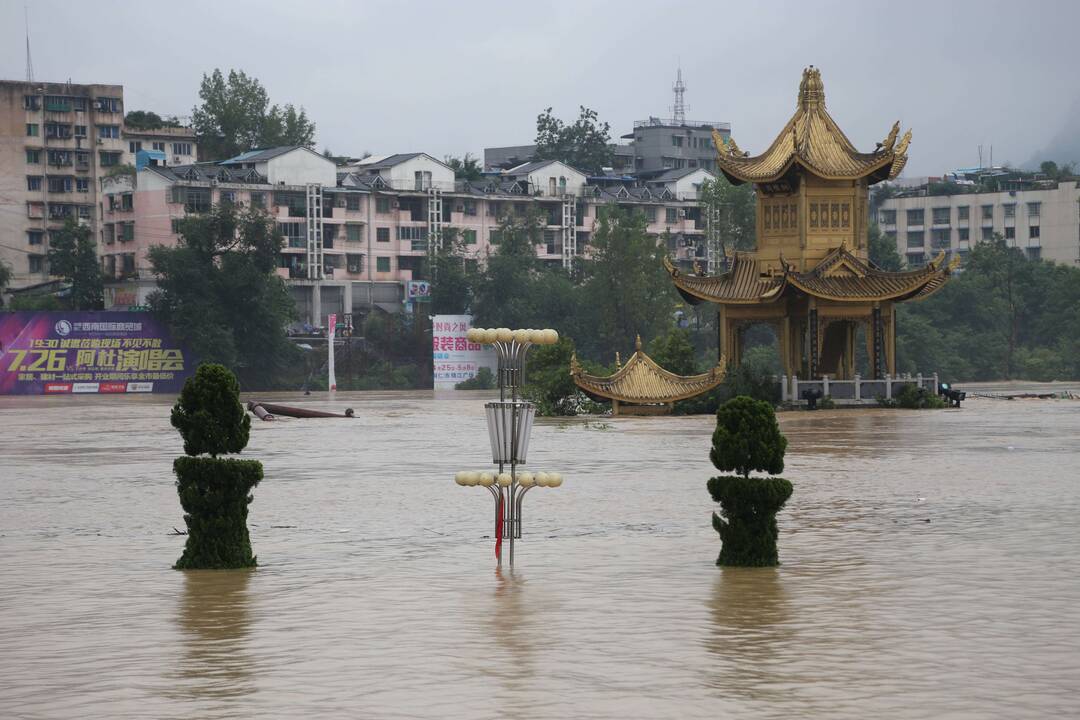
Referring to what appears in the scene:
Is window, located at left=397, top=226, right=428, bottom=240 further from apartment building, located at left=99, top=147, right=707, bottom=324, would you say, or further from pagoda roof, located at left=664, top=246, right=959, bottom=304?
pagoda roof, located at left=664, top=246, right=959, bottom=304

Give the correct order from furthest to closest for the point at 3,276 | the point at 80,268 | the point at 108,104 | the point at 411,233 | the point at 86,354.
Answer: the point at 108,104
the point at 411,233
the point at 3,276
the point at 80,268
the point at 86,354

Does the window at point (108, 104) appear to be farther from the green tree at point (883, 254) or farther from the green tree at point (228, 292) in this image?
the green tree at point (883, 254)

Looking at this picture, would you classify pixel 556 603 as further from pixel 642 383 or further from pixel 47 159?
pixel 47 159

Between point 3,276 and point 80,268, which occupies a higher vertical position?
point 80,268

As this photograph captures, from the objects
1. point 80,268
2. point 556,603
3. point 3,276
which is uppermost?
point 80,268

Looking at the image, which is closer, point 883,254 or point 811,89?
point 811,89

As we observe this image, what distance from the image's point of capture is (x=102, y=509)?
21.6 meters

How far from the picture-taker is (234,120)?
10481 centimetres

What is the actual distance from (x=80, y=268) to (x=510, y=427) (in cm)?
7394

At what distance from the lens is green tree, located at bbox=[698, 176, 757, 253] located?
89.5 metres

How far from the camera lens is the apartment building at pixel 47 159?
95750 mm

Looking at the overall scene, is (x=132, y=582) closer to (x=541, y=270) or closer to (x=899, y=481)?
(x=899, y=481)

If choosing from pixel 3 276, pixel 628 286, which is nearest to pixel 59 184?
pixel 3 276

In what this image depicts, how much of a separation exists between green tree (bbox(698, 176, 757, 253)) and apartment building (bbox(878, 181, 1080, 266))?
25685 millimetres
